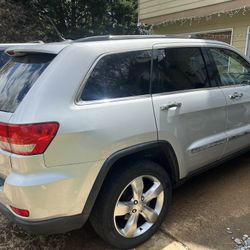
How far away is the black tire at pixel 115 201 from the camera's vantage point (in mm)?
2418

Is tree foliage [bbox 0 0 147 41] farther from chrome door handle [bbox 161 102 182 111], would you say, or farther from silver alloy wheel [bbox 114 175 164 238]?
silver alloy wheel [bbox 114 175 164 238]

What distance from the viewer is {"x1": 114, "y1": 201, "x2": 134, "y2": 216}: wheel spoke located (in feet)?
8.23

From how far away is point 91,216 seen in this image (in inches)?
97.7

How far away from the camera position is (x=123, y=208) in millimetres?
2547

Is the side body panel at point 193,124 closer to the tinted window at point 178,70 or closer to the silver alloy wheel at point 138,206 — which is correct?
the tinted window at point 178,70

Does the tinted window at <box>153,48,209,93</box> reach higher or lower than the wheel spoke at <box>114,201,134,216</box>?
higher

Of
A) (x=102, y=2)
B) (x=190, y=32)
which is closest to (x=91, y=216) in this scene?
(x=190, y=32)

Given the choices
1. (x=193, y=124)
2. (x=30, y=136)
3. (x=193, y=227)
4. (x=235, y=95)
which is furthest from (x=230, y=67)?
(x=30, y=136)

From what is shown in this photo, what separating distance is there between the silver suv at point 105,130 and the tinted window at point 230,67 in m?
0.23

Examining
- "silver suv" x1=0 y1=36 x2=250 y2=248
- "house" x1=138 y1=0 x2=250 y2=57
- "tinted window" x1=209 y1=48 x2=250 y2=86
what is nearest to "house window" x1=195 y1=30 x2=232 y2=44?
"house" x1=138 y1=0 x2=250 y2=57

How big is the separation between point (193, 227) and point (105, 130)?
146 centimetres

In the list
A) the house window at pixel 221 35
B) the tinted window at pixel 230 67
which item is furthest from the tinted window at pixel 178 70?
the house window at pixel 221 35

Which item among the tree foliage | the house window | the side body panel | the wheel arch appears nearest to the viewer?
the wheel arch

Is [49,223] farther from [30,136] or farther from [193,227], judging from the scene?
[193,227]
